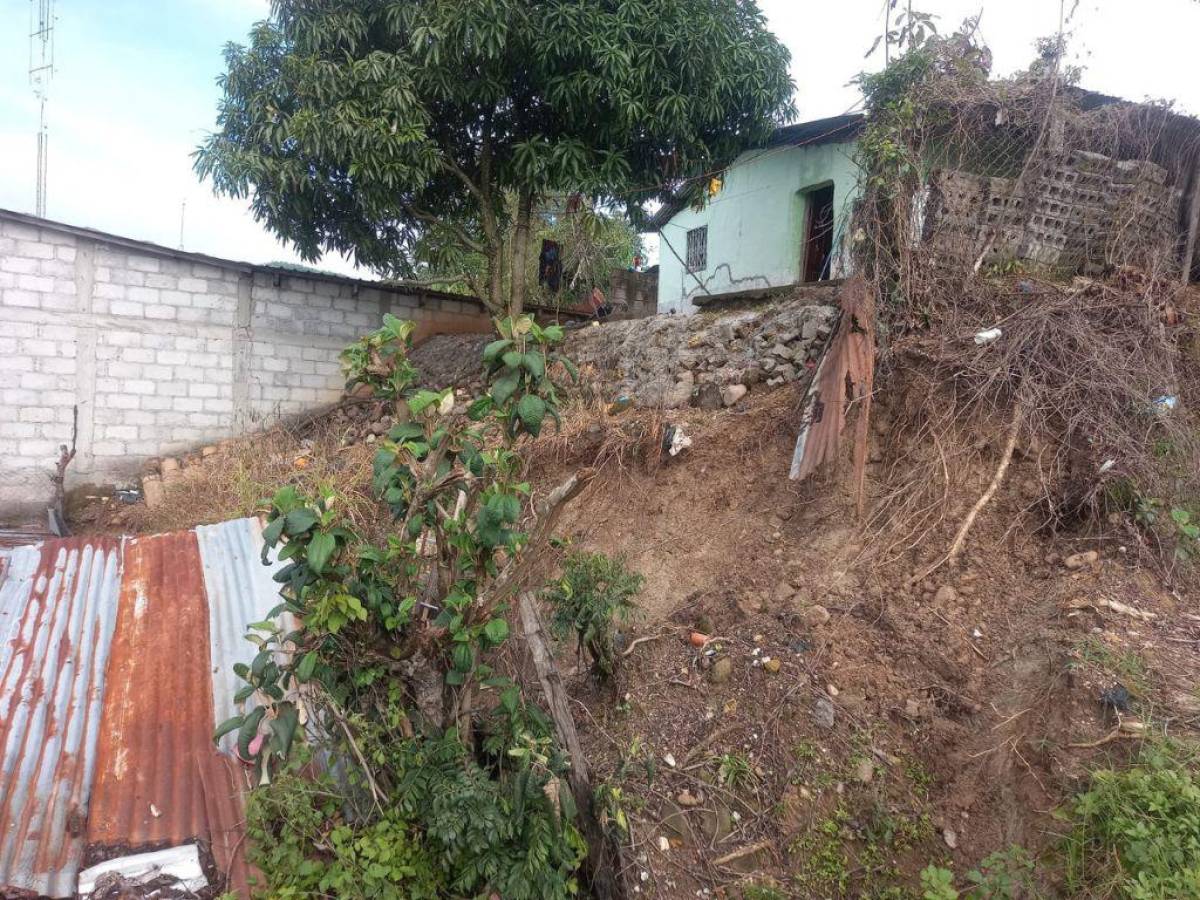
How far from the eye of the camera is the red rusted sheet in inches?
89.0

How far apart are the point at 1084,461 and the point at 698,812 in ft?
9.41

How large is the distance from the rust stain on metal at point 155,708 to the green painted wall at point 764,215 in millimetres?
6982

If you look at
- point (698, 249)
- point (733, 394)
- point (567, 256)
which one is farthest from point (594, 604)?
point (698, 249)

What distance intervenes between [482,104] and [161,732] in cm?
583

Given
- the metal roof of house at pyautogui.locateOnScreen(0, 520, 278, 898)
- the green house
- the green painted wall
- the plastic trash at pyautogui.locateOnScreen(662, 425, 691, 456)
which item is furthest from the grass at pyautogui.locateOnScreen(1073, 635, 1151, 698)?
the green painted wall

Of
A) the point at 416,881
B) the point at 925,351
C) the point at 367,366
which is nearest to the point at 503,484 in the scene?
the point at 367,366

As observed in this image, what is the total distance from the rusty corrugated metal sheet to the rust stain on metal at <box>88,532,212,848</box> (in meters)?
0.05

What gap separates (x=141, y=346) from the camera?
23.4 feet

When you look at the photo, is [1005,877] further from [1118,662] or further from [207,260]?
[207,260]

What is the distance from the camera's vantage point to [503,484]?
2.21 m

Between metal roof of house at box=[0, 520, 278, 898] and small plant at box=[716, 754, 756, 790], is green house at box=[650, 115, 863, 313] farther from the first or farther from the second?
metal roof of house at box=[0, 520, 278, 898]

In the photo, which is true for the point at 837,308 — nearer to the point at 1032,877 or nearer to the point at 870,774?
the point at 870,774

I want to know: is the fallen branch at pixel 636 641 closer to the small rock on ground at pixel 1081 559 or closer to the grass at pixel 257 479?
the small rock on ground at pixel 1081 559

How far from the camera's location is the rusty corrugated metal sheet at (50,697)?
214 centimetres
